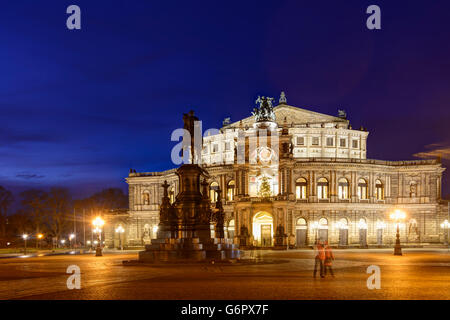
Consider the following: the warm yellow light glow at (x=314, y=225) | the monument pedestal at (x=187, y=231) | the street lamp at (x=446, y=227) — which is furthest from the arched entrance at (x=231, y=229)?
the monument pedestal at (x=187, y=231)

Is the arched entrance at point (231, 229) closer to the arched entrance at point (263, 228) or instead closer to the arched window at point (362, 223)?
the arched entrance at point (263, 228)

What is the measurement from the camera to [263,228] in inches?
2948

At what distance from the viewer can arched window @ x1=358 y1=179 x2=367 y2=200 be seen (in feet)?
265

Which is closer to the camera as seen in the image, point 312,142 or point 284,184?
point 284,184

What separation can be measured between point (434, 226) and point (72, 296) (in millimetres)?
74805

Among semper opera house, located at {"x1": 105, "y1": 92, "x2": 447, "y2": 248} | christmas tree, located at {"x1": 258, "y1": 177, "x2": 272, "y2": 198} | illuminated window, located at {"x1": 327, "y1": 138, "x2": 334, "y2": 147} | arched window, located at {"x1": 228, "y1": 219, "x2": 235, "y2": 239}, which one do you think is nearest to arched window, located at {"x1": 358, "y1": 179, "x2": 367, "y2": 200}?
semper opera house, located at {"x1": 105, "y1": 92, "x2": 447, "y2": 248}

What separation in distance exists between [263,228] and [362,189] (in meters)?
18.5

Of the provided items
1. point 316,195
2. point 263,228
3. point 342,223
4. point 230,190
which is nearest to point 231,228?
point 230,190

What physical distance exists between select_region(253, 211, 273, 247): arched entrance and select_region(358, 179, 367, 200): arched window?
16504 mm

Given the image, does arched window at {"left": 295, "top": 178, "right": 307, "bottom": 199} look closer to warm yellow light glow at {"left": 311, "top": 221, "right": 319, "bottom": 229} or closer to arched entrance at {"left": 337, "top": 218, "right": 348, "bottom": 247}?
warm yellow light glow at {"left": 311, "top": 221, "right": 319, "bottom": 229}

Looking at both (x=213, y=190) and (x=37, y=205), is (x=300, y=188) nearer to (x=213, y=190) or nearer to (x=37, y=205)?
(x=213, y=190)

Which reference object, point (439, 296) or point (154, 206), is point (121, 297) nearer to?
point (439, 296)
